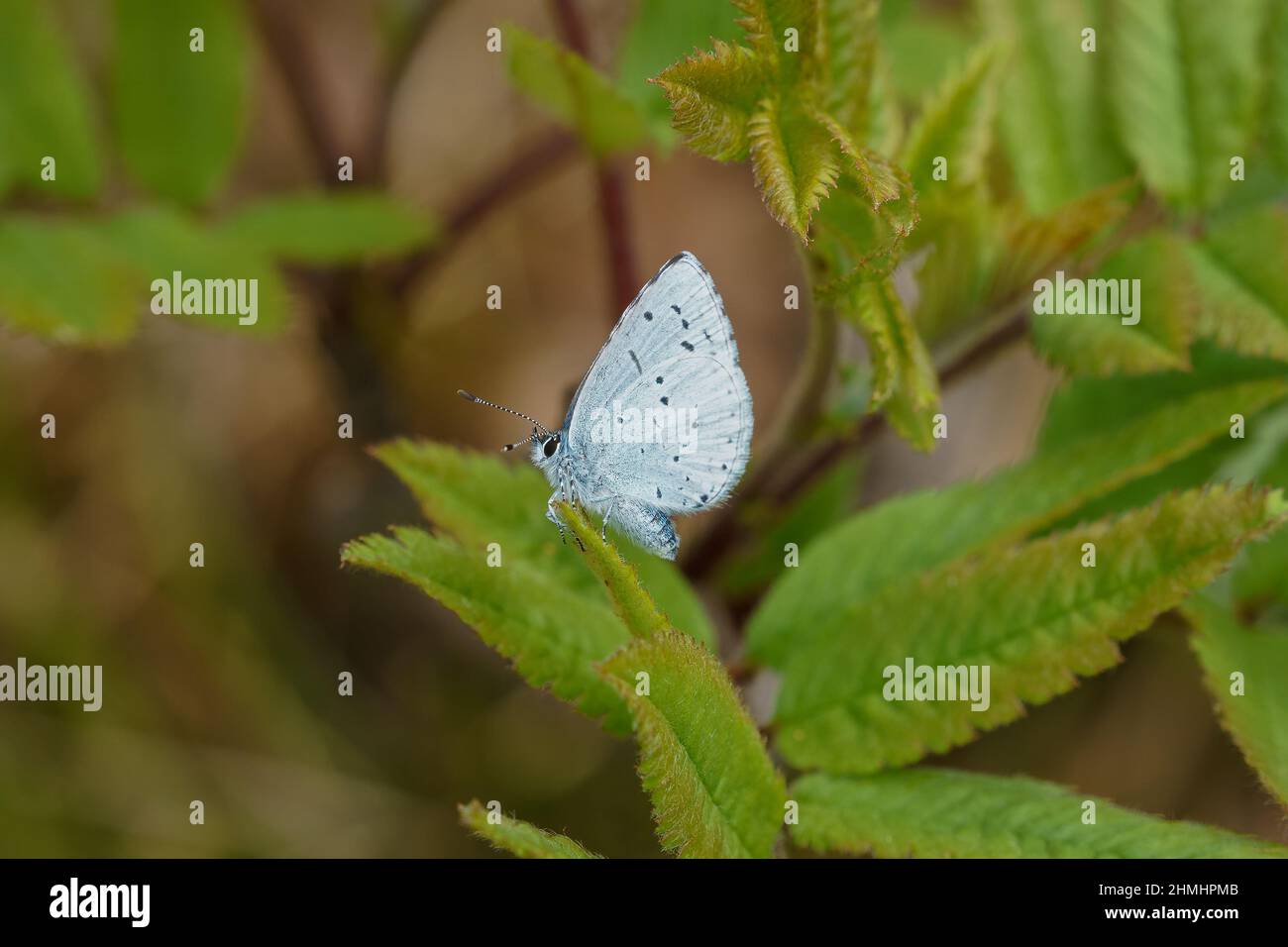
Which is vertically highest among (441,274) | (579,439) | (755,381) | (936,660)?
(441,274)

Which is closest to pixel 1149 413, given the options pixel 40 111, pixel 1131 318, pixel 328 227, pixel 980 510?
pixel 1131 318

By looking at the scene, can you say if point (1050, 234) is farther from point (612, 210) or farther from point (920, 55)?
point (920, 55)

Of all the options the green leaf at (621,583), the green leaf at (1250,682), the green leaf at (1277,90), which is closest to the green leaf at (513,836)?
the green leaf at (621,583)

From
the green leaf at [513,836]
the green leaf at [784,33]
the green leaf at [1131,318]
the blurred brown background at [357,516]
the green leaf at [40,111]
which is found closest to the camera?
the green leaf at [513,836]

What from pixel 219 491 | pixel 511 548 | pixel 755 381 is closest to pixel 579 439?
pixel 511 548

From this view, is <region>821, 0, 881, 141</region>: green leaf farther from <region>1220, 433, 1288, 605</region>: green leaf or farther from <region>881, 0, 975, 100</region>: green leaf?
<region>881, 0, 975, 100</region>: green leaf

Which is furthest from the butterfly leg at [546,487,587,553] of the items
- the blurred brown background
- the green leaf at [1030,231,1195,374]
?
the blurred brown background

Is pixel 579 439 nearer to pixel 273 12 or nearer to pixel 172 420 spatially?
pixel 273 12

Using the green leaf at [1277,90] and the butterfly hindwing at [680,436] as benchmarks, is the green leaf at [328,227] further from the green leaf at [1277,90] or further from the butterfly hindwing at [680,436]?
the green leaf at [1277,90]
